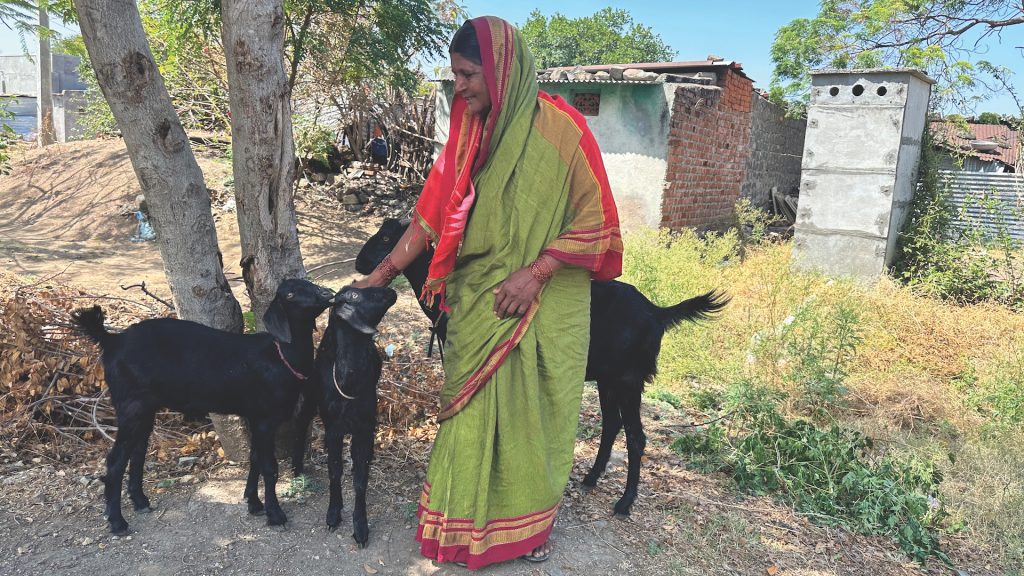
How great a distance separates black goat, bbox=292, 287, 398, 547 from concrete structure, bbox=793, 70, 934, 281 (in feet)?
19.7

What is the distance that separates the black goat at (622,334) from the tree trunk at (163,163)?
2.58ft

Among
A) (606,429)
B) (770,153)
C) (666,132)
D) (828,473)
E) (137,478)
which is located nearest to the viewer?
(137,478)

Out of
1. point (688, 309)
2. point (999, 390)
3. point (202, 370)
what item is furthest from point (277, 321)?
point (999, 390)

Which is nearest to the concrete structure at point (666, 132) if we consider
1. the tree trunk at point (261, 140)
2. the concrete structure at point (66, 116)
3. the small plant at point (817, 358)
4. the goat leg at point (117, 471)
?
the small plant at point (817, 358)

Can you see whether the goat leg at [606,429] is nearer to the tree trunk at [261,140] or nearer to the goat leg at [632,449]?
the goat leg at [632,449]

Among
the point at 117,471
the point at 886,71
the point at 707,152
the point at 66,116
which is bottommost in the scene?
the point at 117,471

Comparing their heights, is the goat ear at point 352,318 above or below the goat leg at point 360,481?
above

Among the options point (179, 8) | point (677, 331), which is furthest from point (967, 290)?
point (179, 8)

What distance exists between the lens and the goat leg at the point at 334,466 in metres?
2.85

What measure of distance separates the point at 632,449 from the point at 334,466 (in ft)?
4.72

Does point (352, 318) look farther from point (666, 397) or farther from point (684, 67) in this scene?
point (684, 67)

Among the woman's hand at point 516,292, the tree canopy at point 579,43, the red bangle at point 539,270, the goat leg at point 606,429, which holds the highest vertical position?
the tree canopy at point 579,43

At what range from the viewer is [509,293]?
2.58 m

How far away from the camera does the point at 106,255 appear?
9812mm
